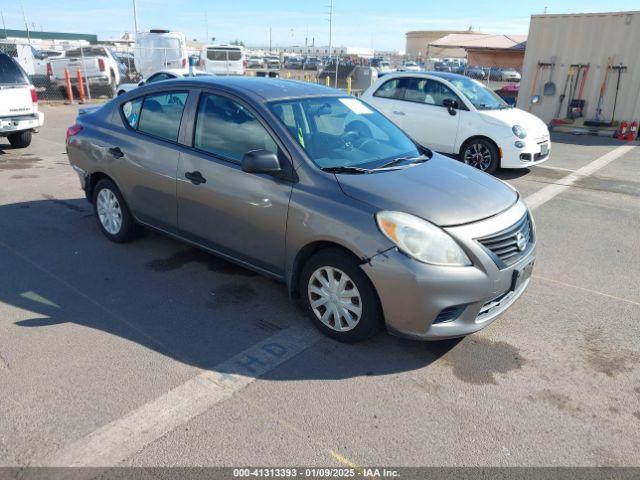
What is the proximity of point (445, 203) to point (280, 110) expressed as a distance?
1443 mm

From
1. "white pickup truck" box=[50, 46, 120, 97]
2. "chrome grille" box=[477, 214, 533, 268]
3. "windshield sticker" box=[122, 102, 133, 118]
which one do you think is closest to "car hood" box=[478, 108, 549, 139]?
"chrome grille" box=[477, 214, 533, 268]

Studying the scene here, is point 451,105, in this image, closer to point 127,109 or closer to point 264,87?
point 264,87

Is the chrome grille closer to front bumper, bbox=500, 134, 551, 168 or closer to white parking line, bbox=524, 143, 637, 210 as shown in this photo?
white parking line, bbox=524, 143, 637, 210

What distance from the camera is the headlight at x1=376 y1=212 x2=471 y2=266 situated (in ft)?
10.2

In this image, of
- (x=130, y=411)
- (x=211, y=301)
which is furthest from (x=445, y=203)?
(x=130, y=411)

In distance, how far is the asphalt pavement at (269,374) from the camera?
2.65m

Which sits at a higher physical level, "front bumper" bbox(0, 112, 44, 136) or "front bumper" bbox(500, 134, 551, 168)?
"front bumper" bbox(0, 112, 44, 136)

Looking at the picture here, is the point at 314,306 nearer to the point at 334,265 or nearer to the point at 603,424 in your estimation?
the point at 334,265

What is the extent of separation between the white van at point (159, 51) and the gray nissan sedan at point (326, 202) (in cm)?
1806

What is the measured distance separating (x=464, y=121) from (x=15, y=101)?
8.06 meters

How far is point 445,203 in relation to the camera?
3.35 metres

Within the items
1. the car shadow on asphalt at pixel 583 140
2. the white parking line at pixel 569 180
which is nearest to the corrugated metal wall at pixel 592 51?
the car shadow on asphalt at pixel 583 140

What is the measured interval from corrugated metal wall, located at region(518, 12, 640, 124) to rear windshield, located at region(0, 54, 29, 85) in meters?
13.6

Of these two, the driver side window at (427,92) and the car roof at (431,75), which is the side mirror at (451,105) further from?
the car roof at (431,75)
